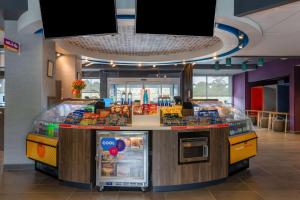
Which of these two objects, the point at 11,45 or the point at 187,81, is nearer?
the point at 11,45

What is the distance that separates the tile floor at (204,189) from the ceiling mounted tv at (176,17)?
2.53 m

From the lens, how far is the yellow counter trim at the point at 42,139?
5.26m

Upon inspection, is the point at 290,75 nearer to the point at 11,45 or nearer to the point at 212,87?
the point at 212,87

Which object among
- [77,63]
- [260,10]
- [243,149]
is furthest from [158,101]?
[77,63]

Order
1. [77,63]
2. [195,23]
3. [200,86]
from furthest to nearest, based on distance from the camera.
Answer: [200,86] → [77,63] → [195,23]

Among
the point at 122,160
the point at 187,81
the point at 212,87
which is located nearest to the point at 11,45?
the point at 122,160

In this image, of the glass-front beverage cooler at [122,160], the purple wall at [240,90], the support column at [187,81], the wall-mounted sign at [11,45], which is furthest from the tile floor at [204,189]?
the purple wall at [240,90]

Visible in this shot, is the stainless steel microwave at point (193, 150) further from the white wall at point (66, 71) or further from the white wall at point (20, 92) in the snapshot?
the white wall at point (66, 71)

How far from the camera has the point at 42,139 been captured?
217 inches

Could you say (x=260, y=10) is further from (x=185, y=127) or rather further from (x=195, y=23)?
(x=185, y=127)

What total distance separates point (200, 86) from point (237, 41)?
46.4 ft

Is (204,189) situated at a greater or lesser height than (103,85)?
lesser

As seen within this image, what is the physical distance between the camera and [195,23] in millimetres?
4594

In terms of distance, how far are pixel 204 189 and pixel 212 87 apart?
1700 centimetres
